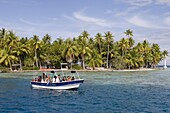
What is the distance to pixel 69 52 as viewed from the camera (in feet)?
343

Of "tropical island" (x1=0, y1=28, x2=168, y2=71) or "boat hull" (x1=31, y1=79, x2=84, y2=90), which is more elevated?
"tropical island" (x1=0, y1=28, x2=168, y2=71)

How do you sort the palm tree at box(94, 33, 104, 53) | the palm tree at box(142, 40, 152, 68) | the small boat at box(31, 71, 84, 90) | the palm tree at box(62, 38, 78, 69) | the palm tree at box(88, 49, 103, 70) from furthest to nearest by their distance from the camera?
the palm tree at box(142, 40, 152, 68), the palm tree at box(94, 33, 104, 53), the palm tree at box(88, 49, 103, 70), the palm tree at box(62, 38, 78, 69), the small boat at box(31, 71, 84, 90)

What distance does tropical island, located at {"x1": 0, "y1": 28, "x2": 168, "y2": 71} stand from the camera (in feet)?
331

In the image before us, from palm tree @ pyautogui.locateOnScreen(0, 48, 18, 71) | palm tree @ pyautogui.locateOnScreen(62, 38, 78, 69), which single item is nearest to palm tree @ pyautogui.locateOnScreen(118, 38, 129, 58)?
palm tree @ pyautogui.locateOnScreen(62, 38, 78, 69)

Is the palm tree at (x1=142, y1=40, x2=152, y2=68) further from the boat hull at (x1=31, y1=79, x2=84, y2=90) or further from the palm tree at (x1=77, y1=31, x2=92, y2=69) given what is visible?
the boat hull at (x1=31, y1=79, x2=84, y2=90)

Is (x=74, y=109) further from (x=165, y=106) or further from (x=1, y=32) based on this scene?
(x=1, y=32)

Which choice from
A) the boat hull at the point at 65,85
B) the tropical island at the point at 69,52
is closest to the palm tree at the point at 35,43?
the tropical island at the point at 69,52

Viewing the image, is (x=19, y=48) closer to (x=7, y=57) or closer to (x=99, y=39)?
(x=7, y=57)

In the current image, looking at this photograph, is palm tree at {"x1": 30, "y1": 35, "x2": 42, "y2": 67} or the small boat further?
palm tree at {"x1": 30, "y1": 35, "x2": 42, "y2": 67}

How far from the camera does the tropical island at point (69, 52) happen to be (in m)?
101

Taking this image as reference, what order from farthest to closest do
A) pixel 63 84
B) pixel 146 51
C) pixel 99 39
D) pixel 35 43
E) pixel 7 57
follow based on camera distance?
pixel 146 51 → pixel 99 39 → pixel 35 43 → pixel 7 57 → pixel 63 84

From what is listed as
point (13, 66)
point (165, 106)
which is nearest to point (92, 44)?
point (13, 66)

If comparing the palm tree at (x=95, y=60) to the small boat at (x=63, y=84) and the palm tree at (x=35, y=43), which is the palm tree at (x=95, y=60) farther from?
the small boat at (x=63, y=84)

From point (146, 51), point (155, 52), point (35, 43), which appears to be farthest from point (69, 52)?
point (155, 52)
